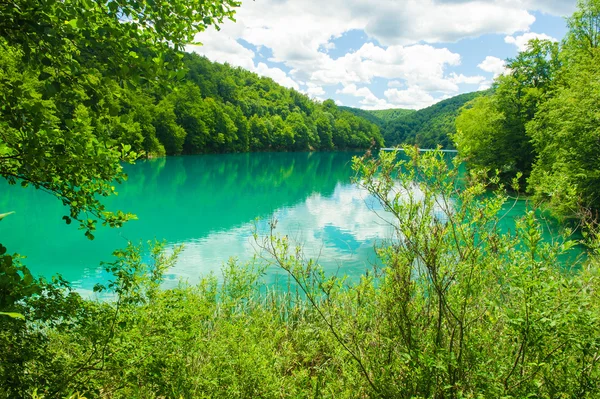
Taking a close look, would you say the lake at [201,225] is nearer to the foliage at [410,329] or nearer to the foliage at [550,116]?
the foliage at [410,329]

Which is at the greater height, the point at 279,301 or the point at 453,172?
the point at 453,172

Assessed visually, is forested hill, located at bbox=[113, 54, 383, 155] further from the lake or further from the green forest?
the green forest

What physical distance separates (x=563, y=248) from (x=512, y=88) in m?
34.2

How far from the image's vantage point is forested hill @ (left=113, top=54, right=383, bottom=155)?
2313 inches

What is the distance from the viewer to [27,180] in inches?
128

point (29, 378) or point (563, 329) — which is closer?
point (563, 329)

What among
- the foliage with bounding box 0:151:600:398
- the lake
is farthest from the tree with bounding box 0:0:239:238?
the lake

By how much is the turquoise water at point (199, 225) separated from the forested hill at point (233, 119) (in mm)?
5988

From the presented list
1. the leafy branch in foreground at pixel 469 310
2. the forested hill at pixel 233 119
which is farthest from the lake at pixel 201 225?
the forested hill at pixel 233 119

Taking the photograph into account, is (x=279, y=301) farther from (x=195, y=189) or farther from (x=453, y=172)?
(x=195, y=189)

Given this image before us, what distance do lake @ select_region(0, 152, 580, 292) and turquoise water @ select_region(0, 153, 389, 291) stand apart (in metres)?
0.04

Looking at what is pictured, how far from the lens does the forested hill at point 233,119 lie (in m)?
58.8

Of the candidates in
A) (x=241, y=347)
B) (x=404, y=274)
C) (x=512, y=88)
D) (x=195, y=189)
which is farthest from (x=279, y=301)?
(x=512, y=88)

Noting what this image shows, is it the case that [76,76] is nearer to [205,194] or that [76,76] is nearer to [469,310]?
[469,310]
